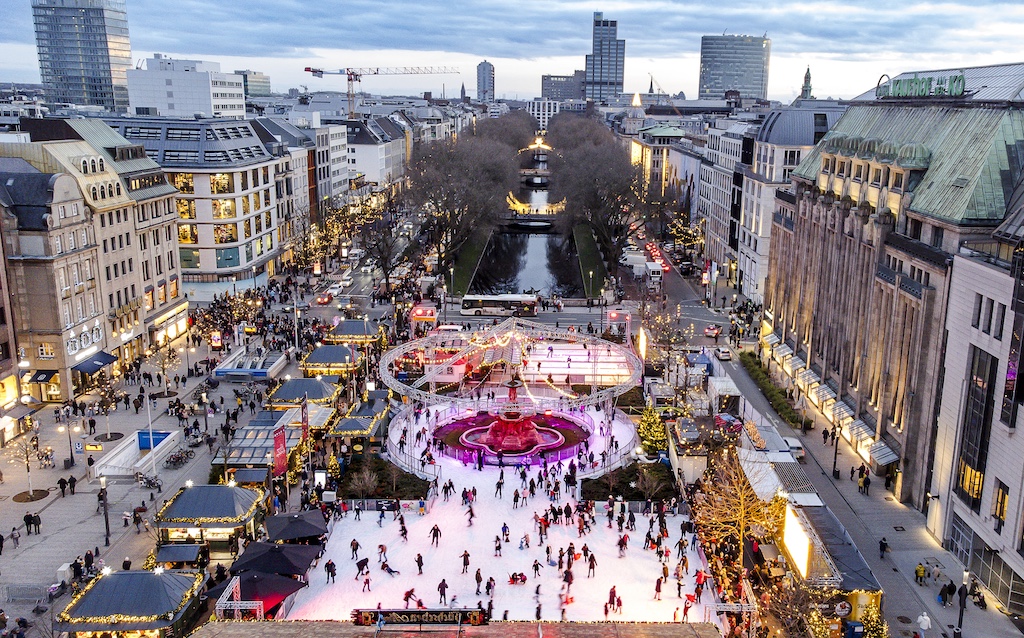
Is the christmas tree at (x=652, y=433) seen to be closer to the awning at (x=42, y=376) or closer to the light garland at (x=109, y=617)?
the light garland at (x=109, y=617)

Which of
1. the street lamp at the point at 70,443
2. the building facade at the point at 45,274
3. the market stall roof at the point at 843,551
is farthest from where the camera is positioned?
the building facade at the point at 45,274

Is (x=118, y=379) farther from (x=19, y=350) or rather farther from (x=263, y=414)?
(x=263, y=414)

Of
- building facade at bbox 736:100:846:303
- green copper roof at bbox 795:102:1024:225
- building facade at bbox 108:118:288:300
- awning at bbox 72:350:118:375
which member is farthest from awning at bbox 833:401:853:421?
building facade at bbox 108:118:288:300

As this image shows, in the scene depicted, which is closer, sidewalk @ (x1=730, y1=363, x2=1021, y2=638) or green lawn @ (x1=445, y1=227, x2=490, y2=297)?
sidewalk @ (x1=730, y1=363, x2=1021, y2=638)

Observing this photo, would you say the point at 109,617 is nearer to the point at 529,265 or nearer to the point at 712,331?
the point at 712,331

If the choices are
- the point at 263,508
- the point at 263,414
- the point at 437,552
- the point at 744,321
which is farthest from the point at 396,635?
the point at 744,321

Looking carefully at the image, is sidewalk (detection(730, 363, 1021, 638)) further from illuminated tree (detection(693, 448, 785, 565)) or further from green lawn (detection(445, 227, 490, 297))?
green lawn (detection(445, 227, 490, 297))

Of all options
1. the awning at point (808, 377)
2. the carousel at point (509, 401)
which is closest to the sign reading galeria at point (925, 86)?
the awning at point (808, 377)
